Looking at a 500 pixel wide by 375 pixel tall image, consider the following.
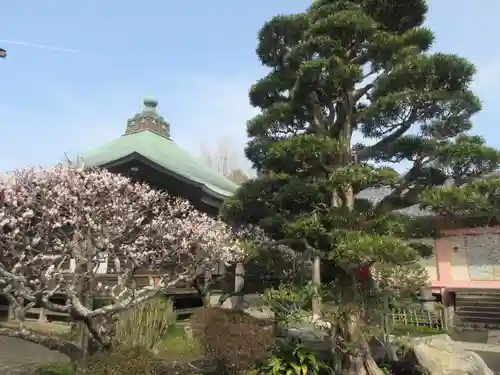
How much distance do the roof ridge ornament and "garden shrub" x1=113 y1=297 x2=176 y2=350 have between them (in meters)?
10.5

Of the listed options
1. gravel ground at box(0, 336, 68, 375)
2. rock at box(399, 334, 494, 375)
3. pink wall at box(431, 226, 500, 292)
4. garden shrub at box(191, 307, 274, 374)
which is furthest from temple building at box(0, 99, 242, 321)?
pink wall at box(431, 226, 500, 292)

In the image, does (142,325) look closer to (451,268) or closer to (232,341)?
(232,341)

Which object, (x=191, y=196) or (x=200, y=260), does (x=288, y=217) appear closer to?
(x=200, y=260)

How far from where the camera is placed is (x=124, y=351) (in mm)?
6188

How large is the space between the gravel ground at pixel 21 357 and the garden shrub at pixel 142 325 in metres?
1.59

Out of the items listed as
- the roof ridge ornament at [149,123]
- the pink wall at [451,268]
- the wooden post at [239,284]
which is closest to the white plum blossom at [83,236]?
the wooden post at [239,284]

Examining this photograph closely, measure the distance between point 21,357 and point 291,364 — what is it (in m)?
6.72

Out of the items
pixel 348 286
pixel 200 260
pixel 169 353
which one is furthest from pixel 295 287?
pixel 169 353

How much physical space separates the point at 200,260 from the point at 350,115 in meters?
4.77

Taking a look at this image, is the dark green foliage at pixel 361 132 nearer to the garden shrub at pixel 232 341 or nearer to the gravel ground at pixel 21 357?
the garden shrub at pixel 232 341

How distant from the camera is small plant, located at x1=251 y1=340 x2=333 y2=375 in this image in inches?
283

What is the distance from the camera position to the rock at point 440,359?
24.1 ft

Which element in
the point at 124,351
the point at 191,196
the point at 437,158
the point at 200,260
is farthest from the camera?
the point at 191,196

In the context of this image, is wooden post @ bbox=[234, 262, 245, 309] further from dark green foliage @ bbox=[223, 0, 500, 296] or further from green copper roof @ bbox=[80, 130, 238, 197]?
dark green foliage @ bbox=[223, 0, 500, 296]
